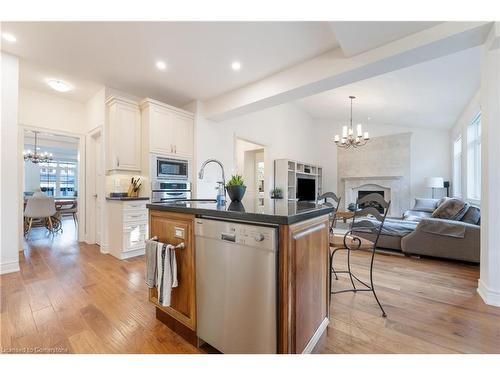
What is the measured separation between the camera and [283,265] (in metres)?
1.05

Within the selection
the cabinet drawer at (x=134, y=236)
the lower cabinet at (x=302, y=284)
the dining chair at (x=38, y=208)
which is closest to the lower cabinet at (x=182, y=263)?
the lower cabinet at (x=302, y=284)

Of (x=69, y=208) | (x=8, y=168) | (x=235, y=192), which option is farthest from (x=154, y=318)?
(x=69, y=208)

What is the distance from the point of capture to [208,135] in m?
4.40

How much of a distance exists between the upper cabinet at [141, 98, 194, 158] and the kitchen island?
7.52ft

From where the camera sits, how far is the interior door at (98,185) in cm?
385

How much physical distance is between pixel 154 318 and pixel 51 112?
429 centimetres

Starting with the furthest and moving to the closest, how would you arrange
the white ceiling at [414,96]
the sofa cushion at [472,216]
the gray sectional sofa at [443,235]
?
the white ceiling at [414,96]
the sofa cushion at [472,216]
the gray sectional sofa at [443,235]

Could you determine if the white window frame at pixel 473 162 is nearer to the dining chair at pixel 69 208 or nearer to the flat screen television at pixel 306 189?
the flat screen television at pixel 306 189

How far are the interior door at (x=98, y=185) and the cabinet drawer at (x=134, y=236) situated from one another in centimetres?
96
